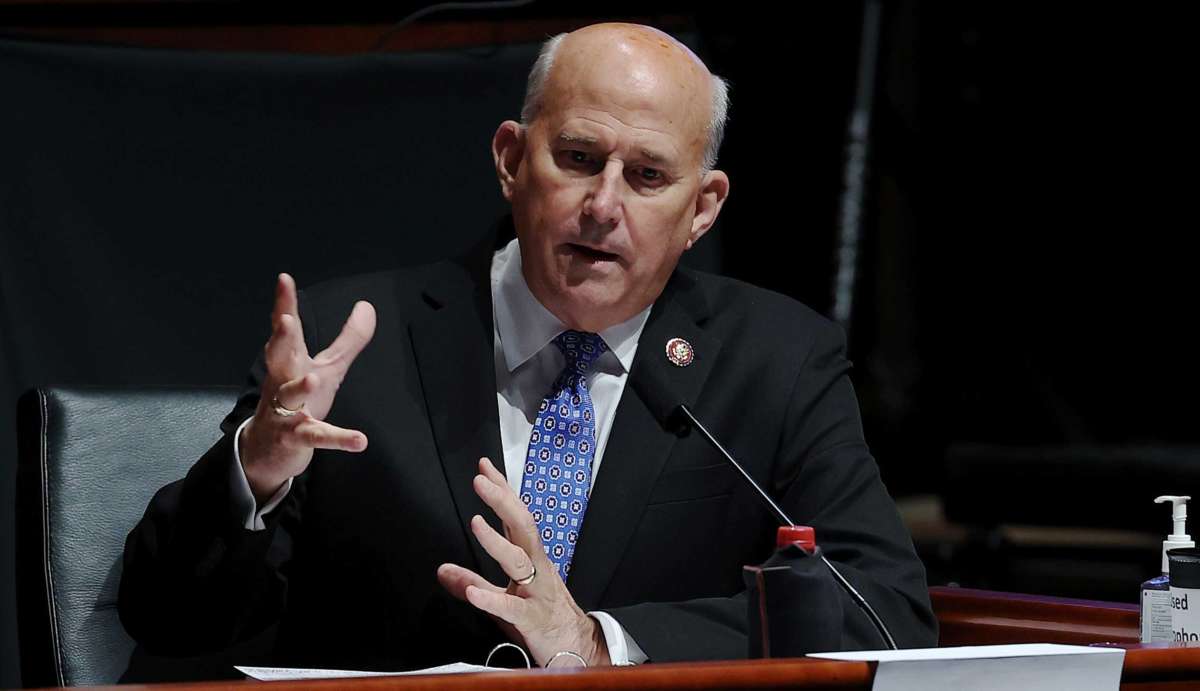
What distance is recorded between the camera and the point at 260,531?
1.65 metres

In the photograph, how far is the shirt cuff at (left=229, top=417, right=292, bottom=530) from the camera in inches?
62.7

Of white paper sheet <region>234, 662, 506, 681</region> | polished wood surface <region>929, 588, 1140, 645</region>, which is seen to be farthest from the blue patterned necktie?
white paper sheet <region>234, 662, 506, 681</region>

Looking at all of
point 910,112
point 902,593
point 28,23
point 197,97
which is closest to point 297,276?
point 197,97

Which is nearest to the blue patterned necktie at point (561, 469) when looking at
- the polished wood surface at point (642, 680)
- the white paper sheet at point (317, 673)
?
the white paper sheet at point (317, 673)

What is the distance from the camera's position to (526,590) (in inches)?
59.9

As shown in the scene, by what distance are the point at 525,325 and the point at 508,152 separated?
9.6 inches

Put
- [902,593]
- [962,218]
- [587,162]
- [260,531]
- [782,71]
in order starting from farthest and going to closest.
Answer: [962,218] < [782,71] < [587,162] < [902,593] < [260,531]

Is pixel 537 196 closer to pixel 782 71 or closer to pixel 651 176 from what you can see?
pixel 651 176

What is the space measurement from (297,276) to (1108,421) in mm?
4045

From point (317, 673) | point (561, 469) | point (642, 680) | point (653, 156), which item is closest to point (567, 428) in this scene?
point (561, 469)

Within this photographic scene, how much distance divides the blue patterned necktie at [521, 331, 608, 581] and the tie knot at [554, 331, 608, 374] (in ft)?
0.10

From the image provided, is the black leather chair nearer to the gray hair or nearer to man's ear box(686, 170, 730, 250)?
the gray hair

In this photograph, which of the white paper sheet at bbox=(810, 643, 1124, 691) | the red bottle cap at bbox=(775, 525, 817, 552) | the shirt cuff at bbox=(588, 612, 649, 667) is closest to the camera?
the white paper sheet at bbox=(810, 643, 1124, 691)

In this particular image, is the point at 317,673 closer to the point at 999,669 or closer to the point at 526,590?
the point at 526,590
